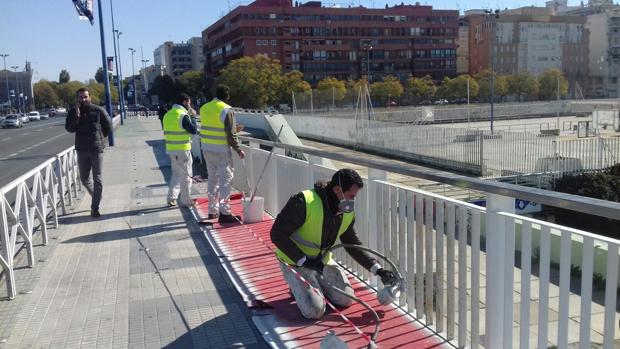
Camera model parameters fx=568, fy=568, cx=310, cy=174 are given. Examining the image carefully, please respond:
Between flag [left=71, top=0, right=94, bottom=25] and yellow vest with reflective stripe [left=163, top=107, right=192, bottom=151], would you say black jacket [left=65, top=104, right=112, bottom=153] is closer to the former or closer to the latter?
yellow vest with reflective stripe [left=163, top=107, right=192, bottom=151]

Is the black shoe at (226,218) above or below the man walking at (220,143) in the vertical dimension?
below

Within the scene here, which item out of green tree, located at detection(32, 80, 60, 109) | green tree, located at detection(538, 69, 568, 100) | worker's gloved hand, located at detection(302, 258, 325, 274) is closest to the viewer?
worker's gloved hand, located at detection(302, 258, 325, 274)

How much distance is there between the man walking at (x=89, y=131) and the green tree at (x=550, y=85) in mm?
85332

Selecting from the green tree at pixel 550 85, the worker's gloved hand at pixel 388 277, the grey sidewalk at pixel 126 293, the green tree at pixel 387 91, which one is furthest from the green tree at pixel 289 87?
the worker's gloved hand at pixel 388 277

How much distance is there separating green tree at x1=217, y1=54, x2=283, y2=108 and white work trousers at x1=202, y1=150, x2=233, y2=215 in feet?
190

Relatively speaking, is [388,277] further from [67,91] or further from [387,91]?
[67,91]

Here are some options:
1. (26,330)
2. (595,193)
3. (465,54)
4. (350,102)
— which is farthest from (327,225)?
(465,54)

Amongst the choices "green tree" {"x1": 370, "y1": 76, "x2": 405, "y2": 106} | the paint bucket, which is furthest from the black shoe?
"green tree" {"x1": 370, "y1": 76, "x2": 405, "y2": 106}

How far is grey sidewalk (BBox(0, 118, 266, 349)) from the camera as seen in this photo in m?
4.09

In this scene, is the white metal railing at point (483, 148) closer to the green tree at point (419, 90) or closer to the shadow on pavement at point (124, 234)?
the shadow on pavement at point (124, 234)

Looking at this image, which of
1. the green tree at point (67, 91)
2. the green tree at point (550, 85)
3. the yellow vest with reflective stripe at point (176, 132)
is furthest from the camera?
the green tree at point (67, 91)

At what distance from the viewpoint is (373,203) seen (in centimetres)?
472

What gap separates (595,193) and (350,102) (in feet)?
125

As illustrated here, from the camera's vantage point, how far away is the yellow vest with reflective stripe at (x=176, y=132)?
8.66 meters
